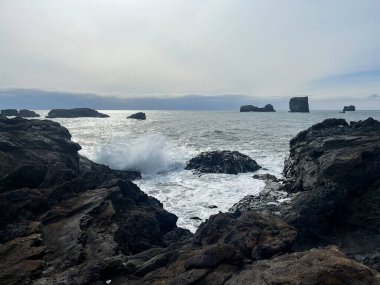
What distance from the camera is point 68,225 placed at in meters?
12.9

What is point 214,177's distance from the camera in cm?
3027

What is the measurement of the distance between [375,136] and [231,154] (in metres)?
15.1

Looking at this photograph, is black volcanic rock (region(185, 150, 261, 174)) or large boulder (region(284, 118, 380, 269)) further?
black volcanic rock (region(185, 150, 261, 174))

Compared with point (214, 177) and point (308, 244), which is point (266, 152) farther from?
point (308, 244)

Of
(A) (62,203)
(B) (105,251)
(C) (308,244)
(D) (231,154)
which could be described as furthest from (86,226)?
(D) (231,154)

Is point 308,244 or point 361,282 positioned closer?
point 361,282

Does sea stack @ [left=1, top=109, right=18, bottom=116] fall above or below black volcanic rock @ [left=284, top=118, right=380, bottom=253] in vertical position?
above

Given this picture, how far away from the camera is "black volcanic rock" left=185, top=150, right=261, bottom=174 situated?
32.1 metres

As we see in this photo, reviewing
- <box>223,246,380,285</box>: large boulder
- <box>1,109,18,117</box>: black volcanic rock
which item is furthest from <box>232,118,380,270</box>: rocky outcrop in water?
<box>1,109,18,117</box>: black volcanic rock

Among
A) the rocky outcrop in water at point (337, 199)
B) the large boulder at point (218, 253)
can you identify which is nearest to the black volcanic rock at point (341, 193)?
the rocky outcrop in water at point (337, 199)

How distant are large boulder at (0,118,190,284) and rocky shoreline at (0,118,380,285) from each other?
0.14 ft

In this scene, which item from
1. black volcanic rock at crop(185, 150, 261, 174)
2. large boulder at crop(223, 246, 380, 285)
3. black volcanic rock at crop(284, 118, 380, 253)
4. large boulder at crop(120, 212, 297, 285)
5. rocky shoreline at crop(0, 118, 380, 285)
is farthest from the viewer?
black volcanic rock at crop(185, 150, 261, 174)

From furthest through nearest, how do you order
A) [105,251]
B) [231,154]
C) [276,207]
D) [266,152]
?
1. [266,152]
2. [231,154]
3. [276,207]
4. [105,251]

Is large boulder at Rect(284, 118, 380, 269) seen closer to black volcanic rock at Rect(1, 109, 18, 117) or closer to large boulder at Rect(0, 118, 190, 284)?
large boulder at Rect(0, 118, 190, 284)
